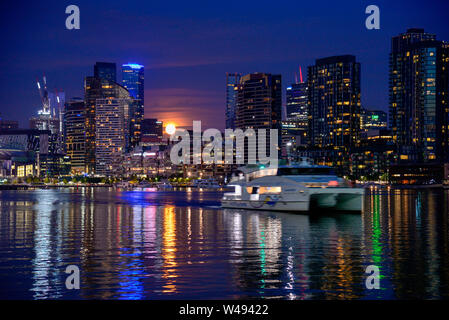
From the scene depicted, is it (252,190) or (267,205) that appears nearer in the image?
(267,205)

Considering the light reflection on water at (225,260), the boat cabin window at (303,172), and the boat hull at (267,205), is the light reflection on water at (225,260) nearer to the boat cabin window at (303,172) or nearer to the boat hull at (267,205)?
the boat hull at (267,205)

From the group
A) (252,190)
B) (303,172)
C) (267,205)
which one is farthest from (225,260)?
(252,190)

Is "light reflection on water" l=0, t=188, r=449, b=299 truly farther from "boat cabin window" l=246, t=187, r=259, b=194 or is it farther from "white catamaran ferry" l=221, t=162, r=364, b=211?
"boat cabin window" l=246, t=187, r=259, b=194

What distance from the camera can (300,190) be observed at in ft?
214

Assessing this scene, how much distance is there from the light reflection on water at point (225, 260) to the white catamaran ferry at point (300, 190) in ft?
38.3

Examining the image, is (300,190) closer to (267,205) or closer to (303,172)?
(303,172)

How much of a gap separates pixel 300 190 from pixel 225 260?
117 feet

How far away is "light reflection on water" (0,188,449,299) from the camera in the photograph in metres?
22.9

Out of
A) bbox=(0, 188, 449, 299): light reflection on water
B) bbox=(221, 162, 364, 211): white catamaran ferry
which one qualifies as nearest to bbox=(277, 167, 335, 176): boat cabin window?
bbox=(221, 162, 364, 211): white catamaran ferry

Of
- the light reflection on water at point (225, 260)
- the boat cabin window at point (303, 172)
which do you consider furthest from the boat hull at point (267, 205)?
the light reflection on water at point (225, 260)
